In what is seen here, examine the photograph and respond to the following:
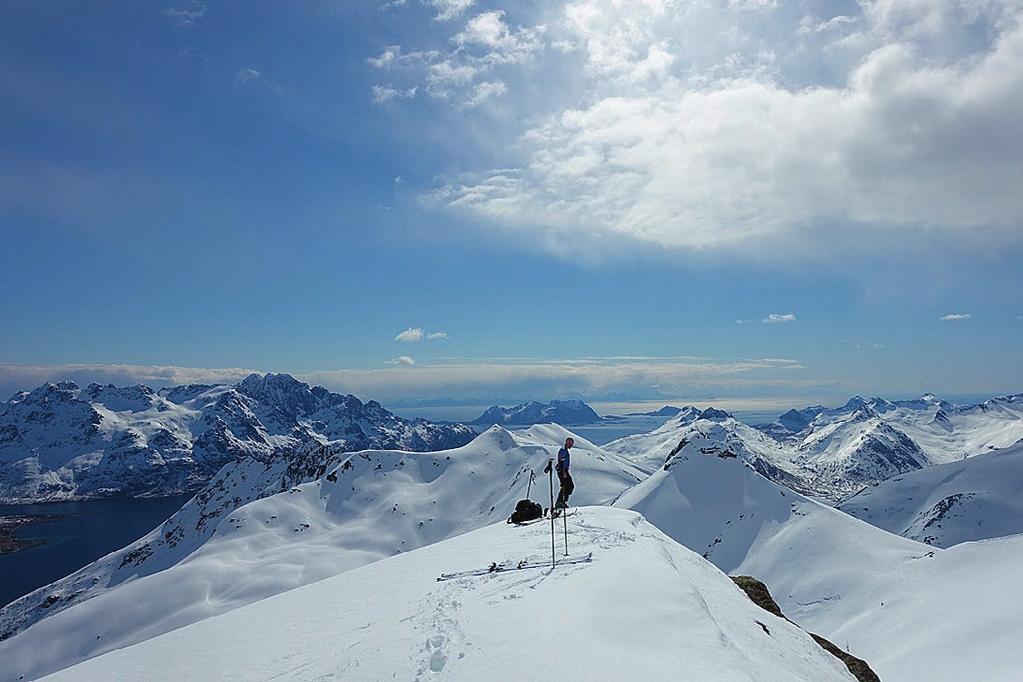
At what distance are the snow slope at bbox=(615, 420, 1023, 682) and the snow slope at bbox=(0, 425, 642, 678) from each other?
3080 centimetres

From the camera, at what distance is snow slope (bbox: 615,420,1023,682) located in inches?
1614

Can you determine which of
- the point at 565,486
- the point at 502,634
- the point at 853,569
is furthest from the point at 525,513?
the point at 853,569

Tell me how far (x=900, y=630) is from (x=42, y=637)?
141844 millimetres

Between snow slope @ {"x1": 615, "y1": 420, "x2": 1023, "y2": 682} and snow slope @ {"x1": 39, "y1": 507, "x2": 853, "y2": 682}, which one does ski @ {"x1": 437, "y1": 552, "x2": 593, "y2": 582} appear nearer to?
snow slope @ {"x1": 39, "y1": 507, "x2": 853, "y2": 682}

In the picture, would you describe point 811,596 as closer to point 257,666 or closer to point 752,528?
point 752,528

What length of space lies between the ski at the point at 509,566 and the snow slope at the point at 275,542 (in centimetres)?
10746

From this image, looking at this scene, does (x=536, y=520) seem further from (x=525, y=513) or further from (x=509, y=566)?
(x=509, y=566)

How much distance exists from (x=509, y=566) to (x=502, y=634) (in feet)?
18.1

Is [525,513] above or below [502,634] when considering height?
below

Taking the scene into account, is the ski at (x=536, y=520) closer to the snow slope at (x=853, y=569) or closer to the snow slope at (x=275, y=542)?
the snow slope at (x=853, y=569)

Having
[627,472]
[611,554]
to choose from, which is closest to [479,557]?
[611,554]

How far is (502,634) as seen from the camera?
993 centimetres

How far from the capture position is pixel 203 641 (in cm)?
1215

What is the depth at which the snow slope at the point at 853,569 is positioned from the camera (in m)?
41.0
